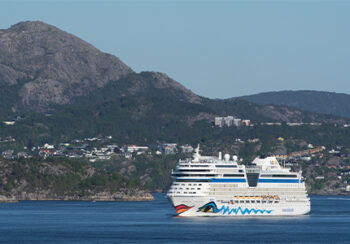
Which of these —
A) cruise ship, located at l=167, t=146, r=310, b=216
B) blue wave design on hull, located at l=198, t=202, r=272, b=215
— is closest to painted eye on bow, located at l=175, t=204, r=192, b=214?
cruise ship, located at l=167, t=146, r=310, b=216

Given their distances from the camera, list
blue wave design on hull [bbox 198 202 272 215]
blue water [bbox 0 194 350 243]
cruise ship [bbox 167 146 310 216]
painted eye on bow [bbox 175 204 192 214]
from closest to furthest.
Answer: blue water [bbox 0 194 350 243]
cruise ship [bbox 167 146 310 216]
painted eye on bow [bbox 175 204 192 214]
blue wave design on hull [bbox 198 202 272 215]

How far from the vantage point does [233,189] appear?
576 feet

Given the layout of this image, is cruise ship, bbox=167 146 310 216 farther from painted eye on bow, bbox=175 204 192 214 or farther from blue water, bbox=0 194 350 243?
blue water, bbox=0 194 350 243

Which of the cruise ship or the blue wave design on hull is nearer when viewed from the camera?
the cruise ship

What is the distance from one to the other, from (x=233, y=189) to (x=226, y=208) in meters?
3.66

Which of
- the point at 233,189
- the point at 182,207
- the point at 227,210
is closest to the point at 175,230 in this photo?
the point at 182,207

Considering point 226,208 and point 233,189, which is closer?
point 226,208

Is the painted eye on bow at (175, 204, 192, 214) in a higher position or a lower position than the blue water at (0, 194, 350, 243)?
higher

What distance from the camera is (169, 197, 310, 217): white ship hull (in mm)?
170625

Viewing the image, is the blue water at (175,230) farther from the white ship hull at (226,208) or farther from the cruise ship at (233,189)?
the cruise ship at (233,189)

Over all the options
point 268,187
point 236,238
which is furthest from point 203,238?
point 268,187

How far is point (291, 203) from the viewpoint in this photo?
186 metres

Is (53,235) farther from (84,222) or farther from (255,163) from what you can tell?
(255,163)

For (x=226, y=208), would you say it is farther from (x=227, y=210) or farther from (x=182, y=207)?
(x=182, y=207)
